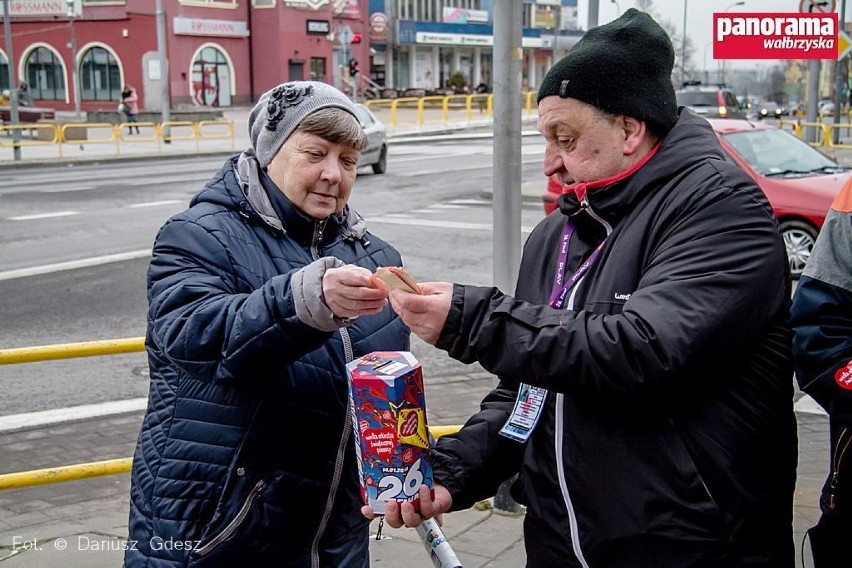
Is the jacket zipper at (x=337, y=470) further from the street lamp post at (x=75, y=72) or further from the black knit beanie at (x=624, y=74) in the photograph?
the street lamp post at (x=75, y=72)

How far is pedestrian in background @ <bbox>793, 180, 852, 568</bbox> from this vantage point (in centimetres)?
254

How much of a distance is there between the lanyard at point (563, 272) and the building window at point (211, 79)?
50401 millimetres

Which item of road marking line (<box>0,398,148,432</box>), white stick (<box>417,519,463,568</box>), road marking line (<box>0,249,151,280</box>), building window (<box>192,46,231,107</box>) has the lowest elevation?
road marking line (<box>0,398,148,432</box>)

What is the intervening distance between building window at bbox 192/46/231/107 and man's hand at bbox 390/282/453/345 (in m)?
50.6

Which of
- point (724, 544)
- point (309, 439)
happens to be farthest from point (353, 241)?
point (724, 544)

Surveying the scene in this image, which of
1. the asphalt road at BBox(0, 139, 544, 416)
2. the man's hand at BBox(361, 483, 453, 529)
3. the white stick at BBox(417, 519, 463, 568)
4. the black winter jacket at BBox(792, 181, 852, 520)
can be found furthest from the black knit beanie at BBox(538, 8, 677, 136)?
the asphalt road at BBox(0, 139, 544, 416)

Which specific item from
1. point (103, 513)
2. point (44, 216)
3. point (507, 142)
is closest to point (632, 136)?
point (507, 142)

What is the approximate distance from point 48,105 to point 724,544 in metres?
54.7

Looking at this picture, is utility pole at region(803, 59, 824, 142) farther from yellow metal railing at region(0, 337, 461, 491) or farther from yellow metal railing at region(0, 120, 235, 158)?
yellow metal railing at region(0, 337, 461, 491)

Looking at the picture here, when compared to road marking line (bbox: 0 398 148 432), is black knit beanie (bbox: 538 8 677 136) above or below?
above

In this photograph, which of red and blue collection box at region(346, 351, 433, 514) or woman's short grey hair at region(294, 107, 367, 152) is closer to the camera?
red and blue collection box at region(346, 351, 433, 514)

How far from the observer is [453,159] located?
2683 centimetres

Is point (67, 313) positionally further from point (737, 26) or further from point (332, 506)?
point (737, 26)

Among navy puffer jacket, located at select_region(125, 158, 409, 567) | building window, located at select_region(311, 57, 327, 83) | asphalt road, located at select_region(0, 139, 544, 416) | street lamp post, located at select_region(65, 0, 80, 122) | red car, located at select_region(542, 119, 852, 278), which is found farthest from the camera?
building window, located at select_region(311, 57, 327, 83)
